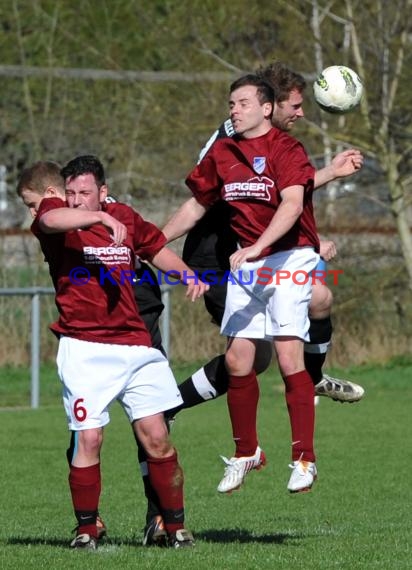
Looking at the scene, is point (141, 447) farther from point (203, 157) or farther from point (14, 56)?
point (14, 56)

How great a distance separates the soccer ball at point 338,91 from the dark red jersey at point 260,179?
540 millimetres

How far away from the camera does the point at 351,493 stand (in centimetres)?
1046

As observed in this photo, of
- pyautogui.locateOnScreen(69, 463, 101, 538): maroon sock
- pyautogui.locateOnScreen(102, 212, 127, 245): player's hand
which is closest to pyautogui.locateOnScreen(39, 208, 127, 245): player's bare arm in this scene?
pyautogui.locateOnScreen(102, 212, 127, 245): player's hand

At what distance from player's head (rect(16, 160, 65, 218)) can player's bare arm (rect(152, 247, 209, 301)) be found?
64 centimetres

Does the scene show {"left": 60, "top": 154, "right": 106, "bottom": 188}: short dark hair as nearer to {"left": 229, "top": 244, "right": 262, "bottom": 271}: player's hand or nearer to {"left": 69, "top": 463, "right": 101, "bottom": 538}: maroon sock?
{"left": 229, "top": 244, "right": 262, "bottom": 271}: player's hand

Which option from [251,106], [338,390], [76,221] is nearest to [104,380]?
[76,221]

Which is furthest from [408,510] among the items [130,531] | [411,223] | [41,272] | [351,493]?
[411,223]

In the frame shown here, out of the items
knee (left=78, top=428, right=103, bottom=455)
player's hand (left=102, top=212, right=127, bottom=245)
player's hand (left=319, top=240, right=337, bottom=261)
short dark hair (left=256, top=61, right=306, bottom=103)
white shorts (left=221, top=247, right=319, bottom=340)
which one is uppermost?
short dark hair (left=256, top=61, right=306, bottom=103)

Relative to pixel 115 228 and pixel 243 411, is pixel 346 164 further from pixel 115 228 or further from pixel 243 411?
pixel 115 228

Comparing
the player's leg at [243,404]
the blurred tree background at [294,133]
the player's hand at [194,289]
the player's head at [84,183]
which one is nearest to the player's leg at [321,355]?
the player's leg at [243,404]

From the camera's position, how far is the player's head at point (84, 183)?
702cm

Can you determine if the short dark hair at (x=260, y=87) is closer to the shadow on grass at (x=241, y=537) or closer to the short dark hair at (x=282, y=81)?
the short dark hair at (x=282, y=81)

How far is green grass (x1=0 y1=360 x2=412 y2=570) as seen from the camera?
688 centimetres

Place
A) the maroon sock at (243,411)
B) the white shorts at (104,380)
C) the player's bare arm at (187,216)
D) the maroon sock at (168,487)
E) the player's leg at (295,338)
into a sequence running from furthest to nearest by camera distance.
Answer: the player's bare arm at (187,216)
the maroon sock at (243,411)
the player's leg at (295,338)
the maroon sock at (168,487)
the white shorts at (104,380)
